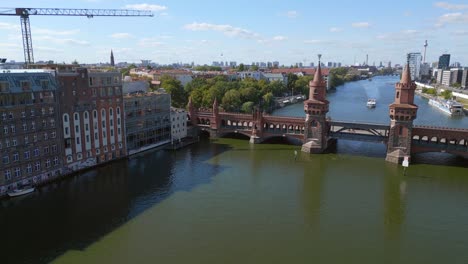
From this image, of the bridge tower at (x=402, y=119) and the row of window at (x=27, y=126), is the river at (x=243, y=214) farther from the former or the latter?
the row of window at (x=27, y=126)

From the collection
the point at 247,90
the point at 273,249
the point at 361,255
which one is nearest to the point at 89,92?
the point at 273,249

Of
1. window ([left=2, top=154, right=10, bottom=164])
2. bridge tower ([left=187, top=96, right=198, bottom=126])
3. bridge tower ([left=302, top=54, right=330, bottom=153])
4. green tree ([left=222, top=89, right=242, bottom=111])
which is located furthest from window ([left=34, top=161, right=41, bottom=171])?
green tree ([left=222, top=89, right=242, bottom=111])

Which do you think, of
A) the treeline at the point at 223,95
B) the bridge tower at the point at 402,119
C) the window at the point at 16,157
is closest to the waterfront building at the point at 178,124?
the treeline at the point at 223,95

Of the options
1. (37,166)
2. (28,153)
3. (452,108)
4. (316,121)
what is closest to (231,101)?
(316,121)

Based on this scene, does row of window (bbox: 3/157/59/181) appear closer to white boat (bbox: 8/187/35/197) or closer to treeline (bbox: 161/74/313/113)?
white boat (bbox: 8/187/35/197)

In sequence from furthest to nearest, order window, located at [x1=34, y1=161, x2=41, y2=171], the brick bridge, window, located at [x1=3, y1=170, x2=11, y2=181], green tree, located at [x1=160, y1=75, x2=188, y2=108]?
1. green tree, located at [x1=160, y1=75, x2=188, y2=108]
2. the brick bridge
3. window, located at [x1=34, y1=161, x2=41, y2=171]
4. window, located at [x1=3, y1=170, x2=11, y2=181]
